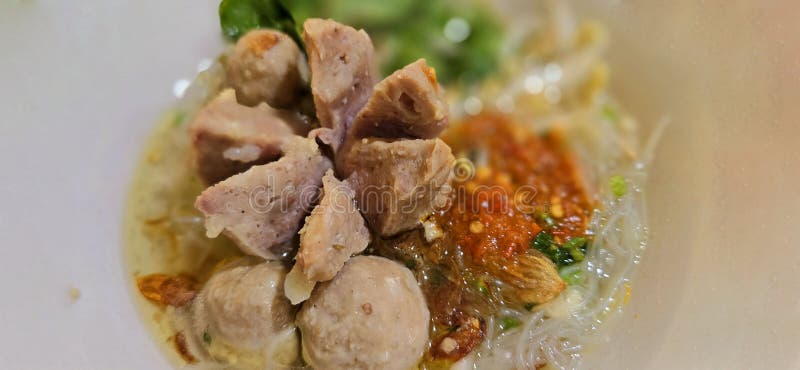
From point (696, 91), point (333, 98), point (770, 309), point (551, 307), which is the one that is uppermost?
point (333, 98)

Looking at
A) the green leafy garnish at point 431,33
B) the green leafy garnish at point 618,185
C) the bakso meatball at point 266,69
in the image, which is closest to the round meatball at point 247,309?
the bakso meatball at point 266,69

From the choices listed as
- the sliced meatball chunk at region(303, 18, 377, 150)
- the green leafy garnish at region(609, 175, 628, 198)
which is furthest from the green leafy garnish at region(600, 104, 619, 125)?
the sliced meatball chunk at region(303, 18, 377, 150)

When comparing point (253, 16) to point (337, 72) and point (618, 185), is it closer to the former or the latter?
point (337, 72)

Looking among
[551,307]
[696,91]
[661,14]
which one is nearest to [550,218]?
[551,307]

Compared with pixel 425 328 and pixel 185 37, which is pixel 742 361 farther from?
pixel 185 37

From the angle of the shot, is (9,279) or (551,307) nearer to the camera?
(9,279)

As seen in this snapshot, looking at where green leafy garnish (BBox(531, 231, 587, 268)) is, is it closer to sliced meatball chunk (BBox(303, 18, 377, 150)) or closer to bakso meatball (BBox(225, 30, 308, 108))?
sliced meatball chunk (BBox(303, 18, 377, 150))

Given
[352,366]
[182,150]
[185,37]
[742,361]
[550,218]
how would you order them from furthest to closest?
[185,37]
[182,150]
[550,218]
[742,361]
[352,366]

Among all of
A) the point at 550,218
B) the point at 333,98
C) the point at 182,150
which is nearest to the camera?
the point at 333,98
